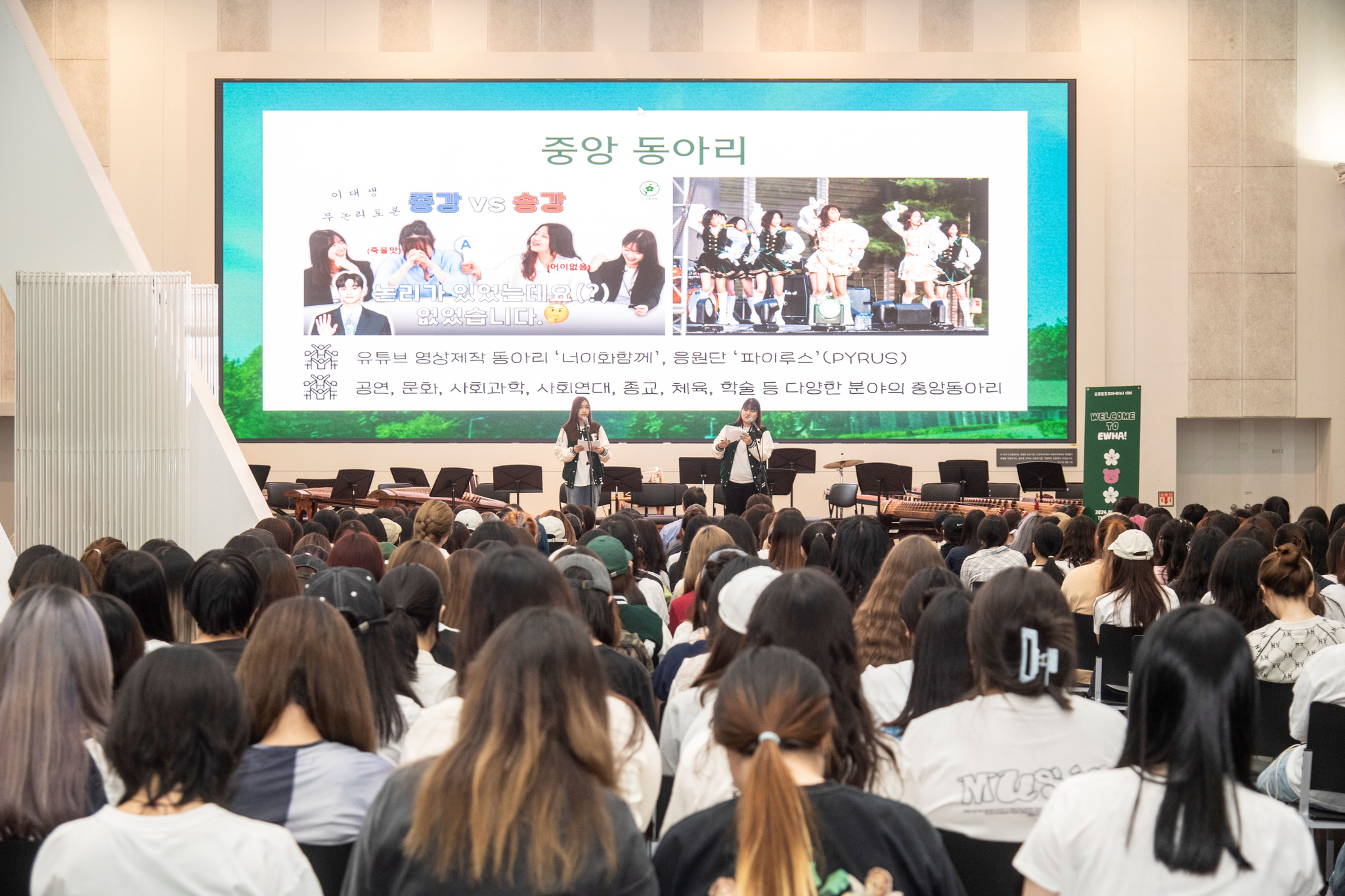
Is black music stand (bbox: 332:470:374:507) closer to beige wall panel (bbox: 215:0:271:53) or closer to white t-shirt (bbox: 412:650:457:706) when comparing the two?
beige wall panel (bbox: 215:0:271:53)

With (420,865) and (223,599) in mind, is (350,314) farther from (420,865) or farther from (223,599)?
(420,865)

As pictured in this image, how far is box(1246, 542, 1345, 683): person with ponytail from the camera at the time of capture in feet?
12.0

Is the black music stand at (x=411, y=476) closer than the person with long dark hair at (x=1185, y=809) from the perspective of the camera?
No

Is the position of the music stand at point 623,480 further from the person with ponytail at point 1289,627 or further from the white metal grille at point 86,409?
the person with ponytail at point 1289,627

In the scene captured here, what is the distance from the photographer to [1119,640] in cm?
439

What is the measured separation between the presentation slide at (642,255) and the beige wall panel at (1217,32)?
1724 mm

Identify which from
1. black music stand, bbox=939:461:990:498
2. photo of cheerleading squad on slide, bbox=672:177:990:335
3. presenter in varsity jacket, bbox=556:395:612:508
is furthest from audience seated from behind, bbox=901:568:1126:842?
photo of cheerleading squad on slide, bbox=672:177:990:335

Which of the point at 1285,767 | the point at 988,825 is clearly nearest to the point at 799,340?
the point at 1285,767

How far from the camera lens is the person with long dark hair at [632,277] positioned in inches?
521

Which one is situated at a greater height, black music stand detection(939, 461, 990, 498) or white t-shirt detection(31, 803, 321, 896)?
black music stand detection(939, 461, 990, 498)

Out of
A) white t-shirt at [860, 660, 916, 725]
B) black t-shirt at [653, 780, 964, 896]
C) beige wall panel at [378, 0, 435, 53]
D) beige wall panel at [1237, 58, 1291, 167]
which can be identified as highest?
beige wall panel at [378, 0, 435, 53]

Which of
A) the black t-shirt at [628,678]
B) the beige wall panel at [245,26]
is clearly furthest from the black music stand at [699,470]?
the black t-shirt at [628,678]

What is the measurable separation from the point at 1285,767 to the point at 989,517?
248 cm

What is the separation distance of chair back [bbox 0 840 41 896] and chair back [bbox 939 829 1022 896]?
1593 millimetres
